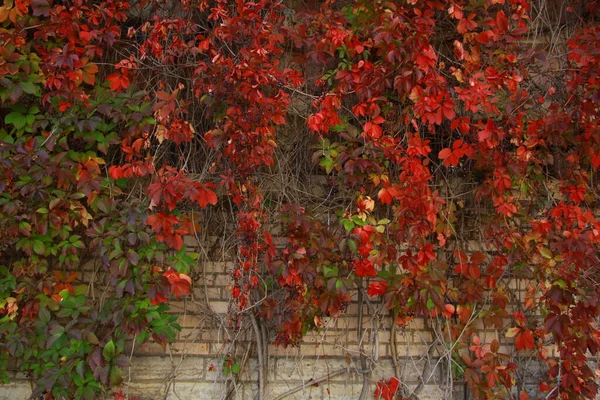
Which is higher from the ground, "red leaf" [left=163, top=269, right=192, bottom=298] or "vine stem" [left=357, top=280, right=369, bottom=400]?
"red leaf" [left=163, top=269, right=192, bottom=298]

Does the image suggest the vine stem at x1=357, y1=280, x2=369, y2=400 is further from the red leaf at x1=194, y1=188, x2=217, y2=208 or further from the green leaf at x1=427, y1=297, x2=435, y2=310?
the red leaf at x1=194, y1=188, x2=217, y2=208

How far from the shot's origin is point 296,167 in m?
3.46

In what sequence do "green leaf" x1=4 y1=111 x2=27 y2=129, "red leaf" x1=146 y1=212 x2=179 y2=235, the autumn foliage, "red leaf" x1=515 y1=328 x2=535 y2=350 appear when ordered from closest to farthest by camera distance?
"red leaf" x1=146 y1=212 x2=179 y2=235
the autumn foliage
"green leaf" x1=4 y1=111 x2=27 y2=129
"red leaf" x1=515 y1=328 x2=535 y2=350

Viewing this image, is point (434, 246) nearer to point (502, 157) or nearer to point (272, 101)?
point (502, 157)

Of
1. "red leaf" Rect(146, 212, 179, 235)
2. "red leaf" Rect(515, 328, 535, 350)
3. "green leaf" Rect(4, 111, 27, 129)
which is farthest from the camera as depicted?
"red leaf" Rect(515, 328, 535, 350)

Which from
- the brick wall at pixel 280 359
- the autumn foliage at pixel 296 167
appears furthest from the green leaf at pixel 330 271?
the brick wall at pixel 280 359

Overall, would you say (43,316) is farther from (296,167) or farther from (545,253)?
(545,253)

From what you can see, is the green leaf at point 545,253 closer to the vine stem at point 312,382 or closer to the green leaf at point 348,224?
the green leaf at point 348,224

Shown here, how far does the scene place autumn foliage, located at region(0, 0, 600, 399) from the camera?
10.1ft

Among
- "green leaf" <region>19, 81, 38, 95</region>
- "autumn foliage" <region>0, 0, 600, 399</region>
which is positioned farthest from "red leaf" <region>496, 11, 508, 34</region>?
"green leaf" <region>19, 81, 38, 95</region>

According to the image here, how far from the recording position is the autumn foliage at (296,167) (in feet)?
10.1

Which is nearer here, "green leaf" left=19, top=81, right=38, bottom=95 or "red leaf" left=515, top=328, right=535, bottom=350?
"green leaf" left=19, top=81, right=38, bottom=95

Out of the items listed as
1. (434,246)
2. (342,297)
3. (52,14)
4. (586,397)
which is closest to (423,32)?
(434,246)

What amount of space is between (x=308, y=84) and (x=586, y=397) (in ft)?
8.23
